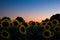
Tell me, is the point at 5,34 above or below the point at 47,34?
below

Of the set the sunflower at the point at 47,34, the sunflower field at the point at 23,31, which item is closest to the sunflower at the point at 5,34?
the sunflower field at the point at 23,31

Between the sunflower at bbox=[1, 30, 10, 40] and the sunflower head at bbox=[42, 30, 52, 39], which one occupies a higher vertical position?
the sunflower head at bbox=[42, 30, 52, 39]

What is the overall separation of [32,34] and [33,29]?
418 mm

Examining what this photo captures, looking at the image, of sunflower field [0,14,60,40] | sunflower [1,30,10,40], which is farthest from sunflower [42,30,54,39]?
sunflower [1,30,10,40]

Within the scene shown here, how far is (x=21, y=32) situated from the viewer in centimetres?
761

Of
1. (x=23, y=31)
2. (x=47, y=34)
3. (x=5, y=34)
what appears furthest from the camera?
(x=47, y=34)

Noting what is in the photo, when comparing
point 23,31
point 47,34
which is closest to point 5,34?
point 23,31

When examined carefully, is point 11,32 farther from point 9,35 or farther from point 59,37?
point 59,37

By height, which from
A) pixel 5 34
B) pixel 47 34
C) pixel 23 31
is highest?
pixel 47 34

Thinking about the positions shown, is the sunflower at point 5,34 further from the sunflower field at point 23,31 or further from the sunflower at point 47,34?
the sunflower at point 47,34

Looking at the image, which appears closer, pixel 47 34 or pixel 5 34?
pixel 5 34

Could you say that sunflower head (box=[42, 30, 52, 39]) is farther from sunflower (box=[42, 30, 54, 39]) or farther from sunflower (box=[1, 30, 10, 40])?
sunflower (box=[1, 30, 10, 40])

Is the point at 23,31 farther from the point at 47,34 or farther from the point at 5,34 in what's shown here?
the point at 47,34

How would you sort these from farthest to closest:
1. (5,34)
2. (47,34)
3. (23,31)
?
(47,34)
(23,31)
(5,34)
